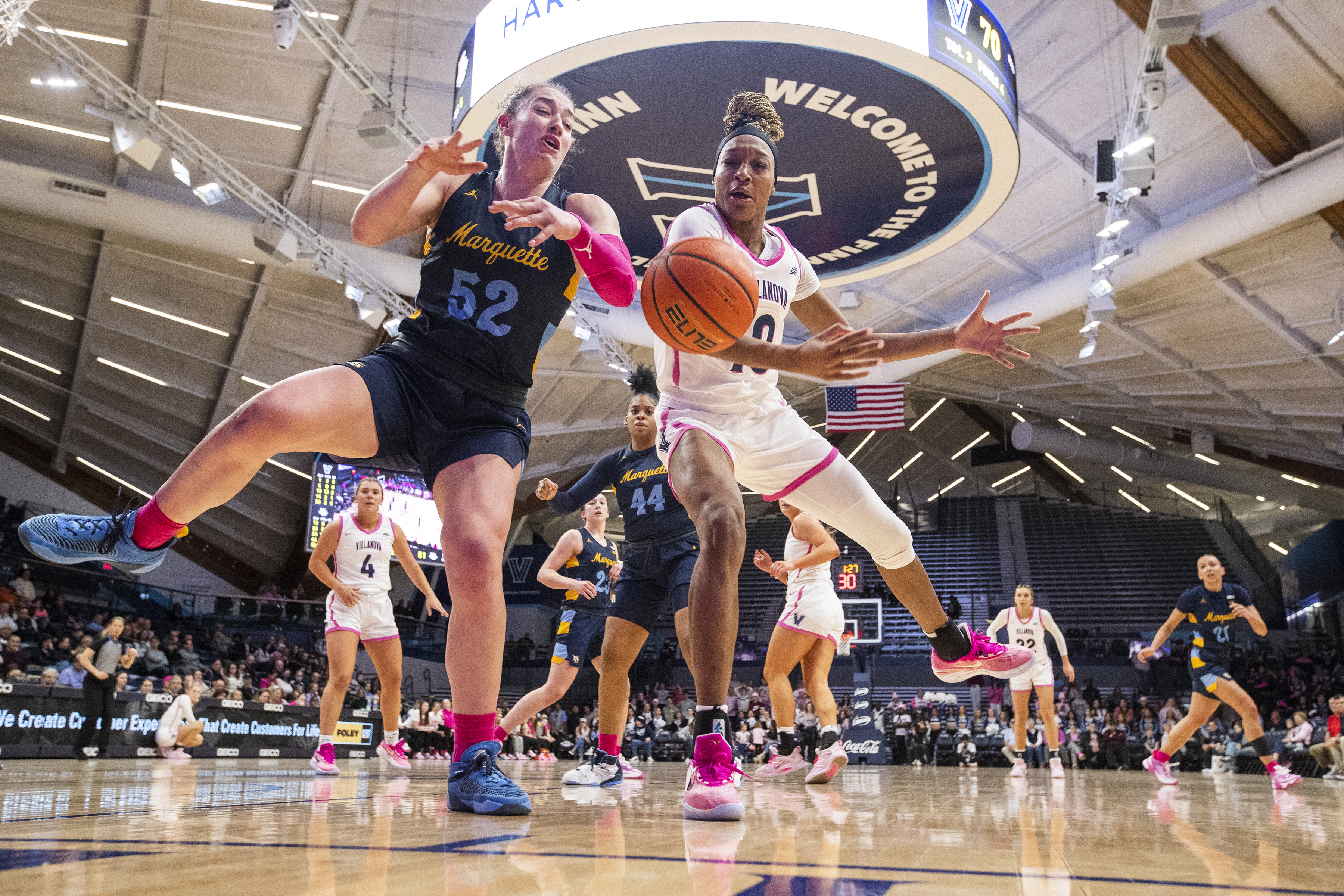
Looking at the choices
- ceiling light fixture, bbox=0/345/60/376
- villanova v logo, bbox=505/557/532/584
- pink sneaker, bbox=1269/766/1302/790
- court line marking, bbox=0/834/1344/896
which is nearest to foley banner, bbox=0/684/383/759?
court line marking, bbox=0/834/1344/896

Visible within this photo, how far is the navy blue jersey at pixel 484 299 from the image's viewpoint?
2.38 metres

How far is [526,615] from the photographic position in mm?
27234

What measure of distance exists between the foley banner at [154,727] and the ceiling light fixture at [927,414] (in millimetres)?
20222

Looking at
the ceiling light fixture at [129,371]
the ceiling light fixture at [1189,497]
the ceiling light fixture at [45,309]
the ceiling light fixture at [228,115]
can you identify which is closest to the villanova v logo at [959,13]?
the ceiling light fixture at [228,115]

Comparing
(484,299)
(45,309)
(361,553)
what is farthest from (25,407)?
(484,299)

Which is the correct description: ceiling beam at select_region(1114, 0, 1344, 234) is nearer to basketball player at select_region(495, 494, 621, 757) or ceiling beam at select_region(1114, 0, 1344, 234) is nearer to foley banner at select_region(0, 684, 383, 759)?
basketball player at select_region(495, 494, 621, 757)

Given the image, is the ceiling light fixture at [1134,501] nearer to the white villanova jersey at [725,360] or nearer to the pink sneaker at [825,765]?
the pink sneaker at [825,765]

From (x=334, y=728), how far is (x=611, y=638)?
243 cm

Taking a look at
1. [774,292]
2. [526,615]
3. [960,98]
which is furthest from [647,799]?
[526,615]

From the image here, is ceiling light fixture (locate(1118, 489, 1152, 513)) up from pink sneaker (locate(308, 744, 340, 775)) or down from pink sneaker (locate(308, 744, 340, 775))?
up

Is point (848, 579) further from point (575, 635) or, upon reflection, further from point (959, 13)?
point (959, 13)

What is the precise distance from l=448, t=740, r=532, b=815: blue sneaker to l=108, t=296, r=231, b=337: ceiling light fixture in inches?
592

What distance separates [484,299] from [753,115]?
115cm

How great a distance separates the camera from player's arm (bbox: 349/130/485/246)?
2178mm
